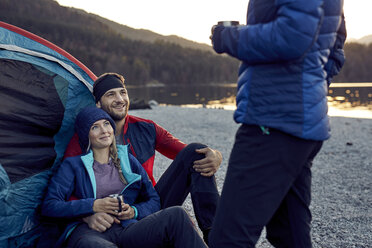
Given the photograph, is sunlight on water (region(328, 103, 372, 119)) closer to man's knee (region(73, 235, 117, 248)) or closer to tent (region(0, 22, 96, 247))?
tent (region(0, 22, 96, 247))

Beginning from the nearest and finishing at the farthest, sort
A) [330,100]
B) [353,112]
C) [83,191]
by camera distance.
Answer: [83,191] → [353,112] → [330,100]

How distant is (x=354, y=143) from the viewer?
10.1 metres

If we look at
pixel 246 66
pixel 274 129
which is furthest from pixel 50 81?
pixel 274 129

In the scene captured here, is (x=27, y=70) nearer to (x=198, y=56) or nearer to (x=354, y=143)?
(x=354, y=143)

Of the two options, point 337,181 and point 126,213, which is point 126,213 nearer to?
point 126,213

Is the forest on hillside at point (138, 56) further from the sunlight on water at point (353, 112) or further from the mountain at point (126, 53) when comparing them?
the sunlight on water at point (353, 112)

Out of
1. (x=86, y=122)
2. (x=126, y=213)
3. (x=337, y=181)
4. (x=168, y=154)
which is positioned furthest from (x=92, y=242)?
(x=337, y=181)

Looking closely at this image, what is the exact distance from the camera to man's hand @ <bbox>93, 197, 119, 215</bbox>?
2.38m

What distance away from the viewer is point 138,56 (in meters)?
97.8

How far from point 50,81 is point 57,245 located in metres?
1.36

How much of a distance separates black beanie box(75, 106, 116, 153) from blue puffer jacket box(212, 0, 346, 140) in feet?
4.46

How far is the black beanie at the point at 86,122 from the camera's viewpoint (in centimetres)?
271

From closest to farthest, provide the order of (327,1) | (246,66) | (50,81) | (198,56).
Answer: (327,1) < (246,66) < (50,81) < (198,56)

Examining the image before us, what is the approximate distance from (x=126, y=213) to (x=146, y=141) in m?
0.90
